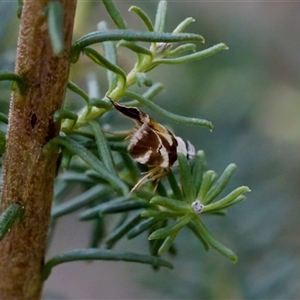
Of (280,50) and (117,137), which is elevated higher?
(280,50)

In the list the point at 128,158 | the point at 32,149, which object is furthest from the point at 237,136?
the point at 32,149

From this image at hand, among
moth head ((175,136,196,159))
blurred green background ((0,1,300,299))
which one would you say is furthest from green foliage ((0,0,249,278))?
blurred green background ((0,1,300,299))

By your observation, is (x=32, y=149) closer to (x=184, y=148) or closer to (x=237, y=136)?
(x=184, y=148)

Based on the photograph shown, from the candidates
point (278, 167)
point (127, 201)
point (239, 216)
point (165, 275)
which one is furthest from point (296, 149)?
point (127, 201)

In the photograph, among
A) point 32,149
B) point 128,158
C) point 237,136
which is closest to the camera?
point 32,149

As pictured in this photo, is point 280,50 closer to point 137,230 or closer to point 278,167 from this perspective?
point 278,167

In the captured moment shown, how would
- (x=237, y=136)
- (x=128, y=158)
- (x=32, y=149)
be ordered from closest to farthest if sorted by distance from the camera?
(x=32, y=149) → (x=128, y=158) → (x=237, y=136)

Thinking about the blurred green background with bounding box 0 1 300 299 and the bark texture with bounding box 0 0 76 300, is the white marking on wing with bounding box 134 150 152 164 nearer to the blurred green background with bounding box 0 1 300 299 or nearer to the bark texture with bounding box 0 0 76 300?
the bark texture with bounding box 0 0 76 300

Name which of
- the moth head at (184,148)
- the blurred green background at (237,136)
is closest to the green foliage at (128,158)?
the moth head at (184,148)
